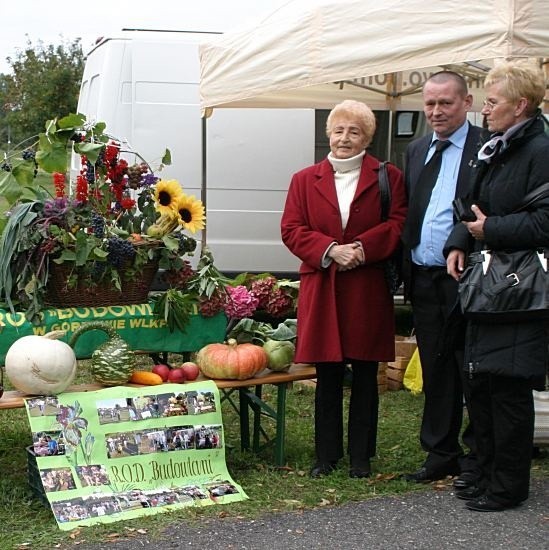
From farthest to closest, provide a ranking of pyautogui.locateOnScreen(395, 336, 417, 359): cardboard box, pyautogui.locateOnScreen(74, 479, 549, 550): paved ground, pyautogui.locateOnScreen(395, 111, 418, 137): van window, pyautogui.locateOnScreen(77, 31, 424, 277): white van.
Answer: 1. pyautogui.locateOnScreen(395, 111, 418, 137): van window
2. pyautogui.locateOnScreen(77, 31, 424, 277): white van
3. pyautogui.locateOnScreen(395, 336, 417, 359): cardboard box
4. pyautogui.locateOnScreen(74, 479, 549, 550): paved ground

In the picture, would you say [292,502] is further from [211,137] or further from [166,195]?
[211,137]

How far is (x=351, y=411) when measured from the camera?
14.6 ft

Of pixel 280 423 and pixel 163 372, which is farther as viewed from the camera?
pixel 280 423

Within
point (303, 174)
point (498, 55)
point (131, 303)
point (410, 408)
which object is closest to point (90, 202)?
point (131, 303)

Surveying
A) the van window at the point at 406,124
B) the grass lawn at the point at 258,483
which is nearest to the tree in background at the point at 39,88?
the van window at the point at 406,124

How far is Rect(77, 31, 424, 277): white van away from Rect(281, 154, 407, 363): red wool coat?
3.92 m

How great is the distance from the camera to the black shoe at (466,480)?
4.20 meters

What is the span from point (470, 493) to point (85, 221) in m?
2.10

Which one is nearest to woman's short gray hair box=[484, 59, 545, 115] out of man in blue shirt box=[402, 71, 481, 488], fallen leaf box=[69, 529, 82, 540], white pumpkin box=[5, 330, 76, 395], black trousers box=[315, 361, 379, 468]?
man in blue shirt box=[402, 71, 481, 488]

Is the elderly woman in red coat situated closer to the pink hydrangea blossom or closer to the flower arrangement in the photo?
the pink hydrangea blossom

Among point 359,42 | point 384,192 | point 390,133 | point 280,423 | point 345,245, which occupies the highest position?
point 359,42

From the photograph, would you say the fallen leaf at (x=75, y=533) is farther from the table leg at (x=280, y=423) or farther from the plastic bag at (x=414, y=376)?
the plastic bag at (x=414, y=376)

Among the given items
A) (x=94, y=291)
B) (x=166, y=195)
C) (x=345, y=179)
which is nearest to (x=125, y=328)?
(x=94, y=291)

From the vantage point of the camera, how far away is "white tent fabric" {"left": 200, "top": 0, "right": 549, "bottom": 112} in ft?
14.9
